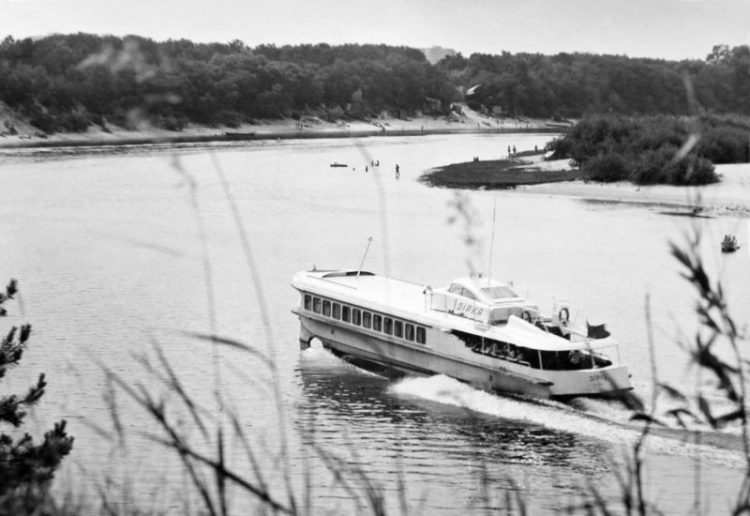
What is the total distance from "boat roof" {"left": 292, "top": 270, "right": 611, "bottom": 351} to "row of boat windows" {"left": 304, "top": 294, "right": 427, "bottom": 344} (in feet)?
0.74

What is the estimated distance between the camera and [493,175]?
97562 mm

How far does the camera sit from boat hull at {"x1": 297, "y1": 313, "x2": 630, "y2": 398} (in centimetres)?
2820

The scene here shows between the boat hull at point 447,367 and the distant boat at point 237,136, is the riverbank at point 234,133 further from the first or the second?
the boat hull at point 447,367

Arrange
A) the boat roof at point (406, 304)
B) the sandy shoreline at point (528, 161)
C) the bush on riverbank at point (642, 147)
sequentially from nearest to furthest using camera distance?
the boat roof at point (406, 304) → the sandy shoreline at point (528, 161) → the bush on riverbank at point (642, 147)

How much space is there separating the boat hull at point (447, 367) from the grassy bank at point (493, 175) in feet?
181

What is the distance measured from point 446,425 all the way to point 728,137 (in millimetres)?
74628

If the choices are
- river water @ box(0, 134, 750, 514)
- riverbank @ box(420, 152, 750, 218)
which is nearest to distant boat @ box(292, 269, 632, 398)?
Answer: river water @ box(0, 134, 750, 514)

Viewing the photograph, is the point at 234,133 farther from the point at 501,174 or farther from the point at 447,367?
the point at 447,367

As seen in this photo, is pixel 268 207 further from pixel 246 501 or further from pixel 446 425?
pixel 246 501

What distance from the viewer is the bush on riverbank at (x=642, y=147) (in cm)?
8650

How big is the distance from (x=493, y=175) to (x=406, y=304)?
65798mm

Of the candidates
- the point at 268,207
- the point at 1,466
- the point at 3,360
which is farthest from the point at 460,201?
the point at 268,207

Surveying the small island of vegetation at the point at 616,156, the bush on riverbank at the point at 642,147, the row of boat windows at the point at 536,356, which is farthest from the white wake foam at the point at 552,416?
the small island of vegetation at the point at 616,156

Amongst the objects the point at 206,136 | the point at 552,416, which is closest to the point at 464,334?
the point at 552,416
